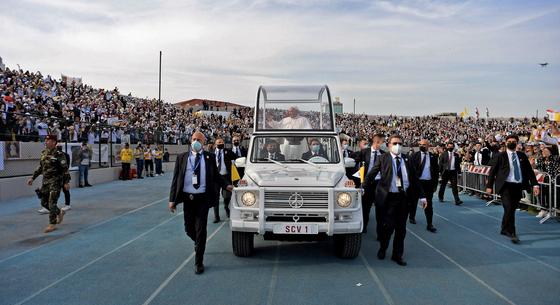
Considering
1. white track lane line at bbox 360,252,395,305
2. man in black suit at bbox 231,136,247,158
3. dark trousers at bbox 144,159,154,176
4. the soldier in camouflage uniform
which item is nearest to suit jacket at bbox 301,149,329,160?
white track lane line at bbox 360,252,395,305

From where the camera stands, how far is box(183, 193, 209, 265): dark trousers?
628cm

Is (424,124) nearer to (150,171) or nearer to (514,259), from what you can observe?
(150,171)

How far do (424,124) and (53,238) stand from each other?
2398 inches

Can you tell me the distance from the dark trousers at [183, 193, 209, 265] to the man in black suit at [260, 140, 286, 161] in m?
1.77

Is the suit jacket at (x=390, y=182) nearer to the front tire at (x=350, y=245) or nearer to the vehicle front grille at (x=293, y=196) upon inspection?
the front tire at (x=350, y=245)

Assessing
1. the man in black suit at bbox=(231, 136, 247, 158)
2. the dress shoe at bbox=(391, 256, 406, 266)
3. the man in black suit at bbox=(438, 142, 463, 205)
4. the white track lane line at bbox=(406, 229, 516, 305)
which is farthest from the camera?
the man in black suit at bbox=(438, 142, 463, 205)

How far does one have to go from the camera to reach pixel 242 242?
6.90 meters

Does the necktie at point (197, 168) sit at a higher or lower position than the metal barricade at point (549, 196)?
higher

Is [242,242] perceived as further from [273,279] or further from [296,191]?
[296,191]

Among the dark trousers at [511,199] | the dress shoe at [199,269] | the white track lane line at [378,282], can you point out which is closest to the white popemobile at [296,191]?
the white track lane line at [378,282]

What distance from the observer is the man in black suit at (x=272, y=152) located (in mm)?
7762

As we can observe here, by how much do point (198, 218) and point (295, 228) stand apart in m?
1.45

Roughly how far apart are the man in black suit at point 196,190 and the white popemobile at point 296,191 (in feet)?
1.49

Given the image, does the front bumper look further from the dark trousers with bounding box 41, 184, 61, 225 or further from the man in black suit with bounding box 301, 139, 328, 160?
the dark trousers with bounding box 41, 184, 61, 225
